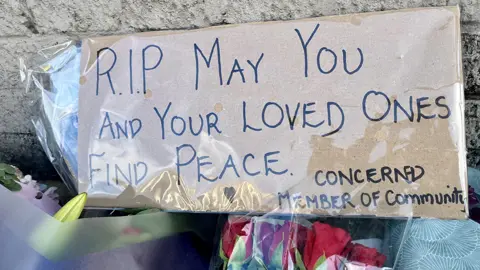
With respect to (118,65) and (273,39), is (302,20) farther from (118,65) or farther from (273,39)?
(118,65)

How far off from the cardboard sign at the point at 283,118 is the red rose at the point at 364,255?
0.24 ft

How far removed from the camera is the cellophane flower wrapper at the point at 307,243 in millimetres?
798

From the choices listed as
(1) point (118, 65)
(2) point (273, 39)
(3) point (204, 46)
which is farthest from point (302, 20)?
(1) point (118, 65)

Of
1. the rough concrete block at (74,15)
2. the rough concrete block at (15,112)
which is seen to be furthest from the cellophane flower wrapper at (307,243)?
the rough concrete block at (15,112)

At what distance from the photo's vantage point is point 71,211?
87cm

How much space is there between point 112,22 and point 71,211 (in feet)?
1.48

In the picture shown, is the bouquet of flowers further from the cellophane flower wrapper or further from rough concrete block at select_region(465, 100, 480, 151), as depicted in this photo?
rough concrete block at select_region(465, 100, 480, 151)

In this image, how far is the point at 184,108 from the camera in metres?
0.95

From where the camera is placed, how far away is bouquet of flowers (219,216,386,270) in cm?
79

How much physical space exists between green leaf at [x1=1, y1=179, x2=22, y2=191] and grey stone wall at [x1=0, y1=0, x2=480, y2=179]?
0.70 feet

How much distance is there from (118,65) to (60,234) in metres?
0.38

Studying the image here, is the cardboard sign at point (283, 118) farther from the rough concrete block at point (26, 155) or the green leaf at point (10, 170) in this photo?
the rough concrete block at point (26, 155)

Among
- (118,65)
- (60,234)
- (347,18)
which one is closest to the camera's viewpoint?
(60,234)

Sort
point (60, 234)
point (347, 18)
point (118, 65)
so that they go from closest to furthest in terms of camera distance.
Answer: point (60, 234) → point (347, 18) → point (118, 65)
